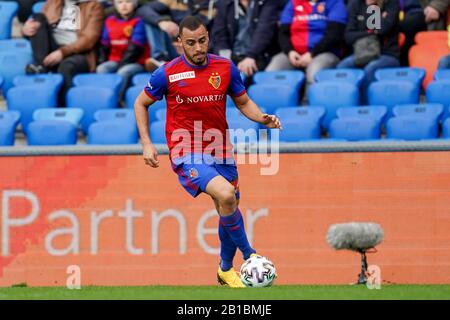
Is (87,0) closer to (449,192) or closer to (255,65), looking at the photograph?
(255,65)

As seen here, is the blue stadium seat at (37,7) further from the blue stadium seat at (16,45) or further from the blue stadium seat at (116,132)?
the blue stadium seat at (116,132)

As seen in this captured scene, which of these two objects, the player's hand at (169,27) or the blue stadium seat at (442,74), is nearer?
the blue stadium seat at (442,74)

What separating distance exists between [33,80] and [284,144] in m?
4.08

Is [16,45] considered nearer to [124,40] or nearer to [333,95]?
[124,40]

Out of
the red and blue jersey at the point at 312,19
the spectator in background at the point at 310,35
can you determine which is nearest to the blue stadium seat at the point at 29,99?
the spectator in background at the point at 310,35

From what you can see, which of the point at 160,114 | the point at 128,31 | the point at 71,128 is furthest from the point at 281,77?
the point at 71,128

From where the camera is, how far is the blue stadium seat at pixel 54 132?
1376 centimetres

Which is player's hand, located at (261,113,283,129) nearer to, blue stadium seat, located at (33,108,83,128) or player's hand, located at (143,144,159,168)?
player's hand, located at (143,144,159,168)

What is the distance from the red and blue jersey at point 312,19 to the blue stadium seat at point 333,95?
0.87 m

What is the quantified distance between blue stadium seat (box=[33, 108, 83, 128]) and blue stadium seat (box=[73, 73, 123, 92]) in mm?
518

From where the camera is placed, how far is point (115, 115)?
13844mm

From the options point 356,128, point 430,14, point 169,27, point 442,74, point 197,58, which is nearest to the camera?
point 197,58

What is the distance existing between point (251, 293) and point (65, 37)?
7370 mm

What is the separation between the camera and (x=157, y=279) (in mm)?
12312
